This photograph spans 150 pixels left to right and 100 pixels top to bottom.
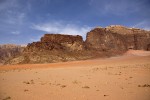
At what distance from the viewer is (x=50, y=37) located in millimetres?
69750

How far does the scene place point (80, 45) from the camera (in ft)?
236

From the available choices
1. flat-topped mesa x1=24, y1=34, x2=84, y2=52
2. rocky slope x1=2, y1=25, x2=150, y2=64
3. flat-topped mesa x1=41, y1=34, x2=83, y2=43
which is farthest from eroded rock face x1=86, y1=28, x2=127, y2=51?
flat-topped mesa x1=41, y1=34, x2=83, y2=43

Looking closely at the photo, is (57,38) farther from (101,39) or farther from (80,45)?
(101,39)

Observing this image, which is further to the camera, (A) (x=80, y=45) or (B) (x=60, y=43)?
(A) (x=80, y=45)

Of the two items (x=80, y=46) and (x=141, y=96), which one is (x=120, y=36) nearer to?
Answer: (x=80, y=46)

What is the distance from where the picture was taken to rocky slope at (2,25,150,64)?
56969 millimetres

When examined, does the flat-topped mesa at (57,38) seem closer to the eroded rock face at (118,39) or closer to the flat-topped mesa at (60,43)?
the flat-topped mesa at (60,43)

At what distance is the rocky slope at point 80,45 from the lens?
5697cm

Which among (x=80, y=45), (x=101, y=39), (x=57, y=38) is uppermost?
(x=101, y=39)

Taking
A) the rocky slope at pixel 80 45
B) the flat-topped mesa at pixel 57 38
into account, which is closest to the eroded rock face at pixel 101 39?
the rocky slope at pixel 80 45

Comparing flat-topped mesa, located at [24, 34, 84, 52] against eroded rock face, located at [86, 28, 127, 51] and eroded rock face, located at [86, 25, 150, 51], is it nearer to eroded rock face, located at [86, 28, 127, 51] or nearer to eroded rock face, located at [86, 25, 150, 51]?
eroded rock face, located at [86, 25, 150, 51]

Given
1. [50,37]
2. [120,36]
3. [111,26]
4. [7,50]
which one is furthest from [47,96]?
[7,50]

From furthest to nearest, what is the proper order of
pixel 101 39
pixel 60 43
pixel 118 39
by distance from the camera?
A: 1. pixel 118 39
2. pixel 101 39
3. pixel 60 43

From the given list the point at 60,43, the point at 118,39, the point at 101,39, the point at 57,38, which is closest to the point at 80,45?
the point at 60,43
